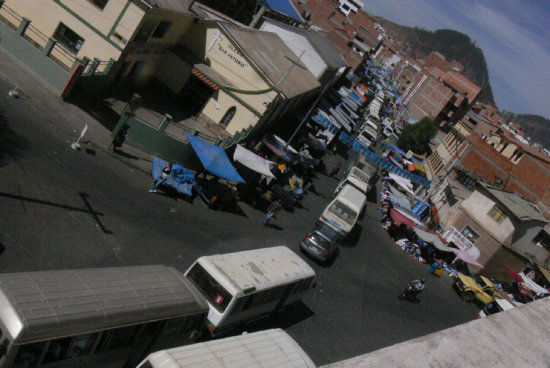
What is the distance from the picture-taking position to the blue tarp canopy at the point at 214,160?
23281mm

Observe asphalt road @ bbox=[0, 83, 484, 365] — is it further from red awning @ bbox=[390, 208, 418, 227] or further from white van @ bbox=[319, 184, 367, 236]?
red awning @ bbox=[390, 208, 418, 227]

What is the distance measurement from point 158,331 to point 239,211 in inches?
553

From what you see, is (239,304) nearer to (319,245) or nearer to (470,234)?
(319,245)

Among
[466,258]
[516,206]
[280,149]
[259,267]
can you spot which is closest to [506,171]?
[516,206]

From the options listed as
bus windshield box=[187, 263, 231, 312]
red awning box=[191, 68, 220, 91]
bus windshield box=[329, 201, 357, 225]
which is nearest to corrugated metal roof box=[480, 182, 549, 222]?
bus windshield box=[329, 201, 357, 225]

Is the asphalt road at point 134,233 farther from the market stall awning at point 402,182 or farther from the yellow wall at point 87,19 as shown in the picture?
the market stall awning at point 402,182

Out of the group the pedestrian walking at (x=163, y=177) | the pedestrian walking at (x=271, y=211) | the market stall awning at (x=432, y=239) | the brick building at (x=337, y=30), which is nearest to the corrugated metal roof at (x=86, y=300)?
the pedestrian walking at (x=163, y=177)

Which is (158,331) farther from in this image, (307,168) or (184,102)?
(307,168)

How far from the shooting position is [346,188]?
32219mm

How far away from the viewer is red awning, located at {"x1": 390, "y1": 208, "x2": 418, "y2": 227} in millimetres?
34888

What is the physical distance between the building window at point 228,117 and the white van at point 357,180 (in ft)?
35.7

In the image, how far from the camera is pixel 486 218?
38406 mm

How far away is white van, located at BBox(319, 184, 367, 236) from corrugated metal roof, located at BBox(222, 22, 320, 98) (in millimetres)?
9088

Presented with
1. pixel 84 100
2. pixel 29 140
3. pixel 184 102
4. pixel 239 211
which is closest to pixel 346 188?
pixel 239 211
